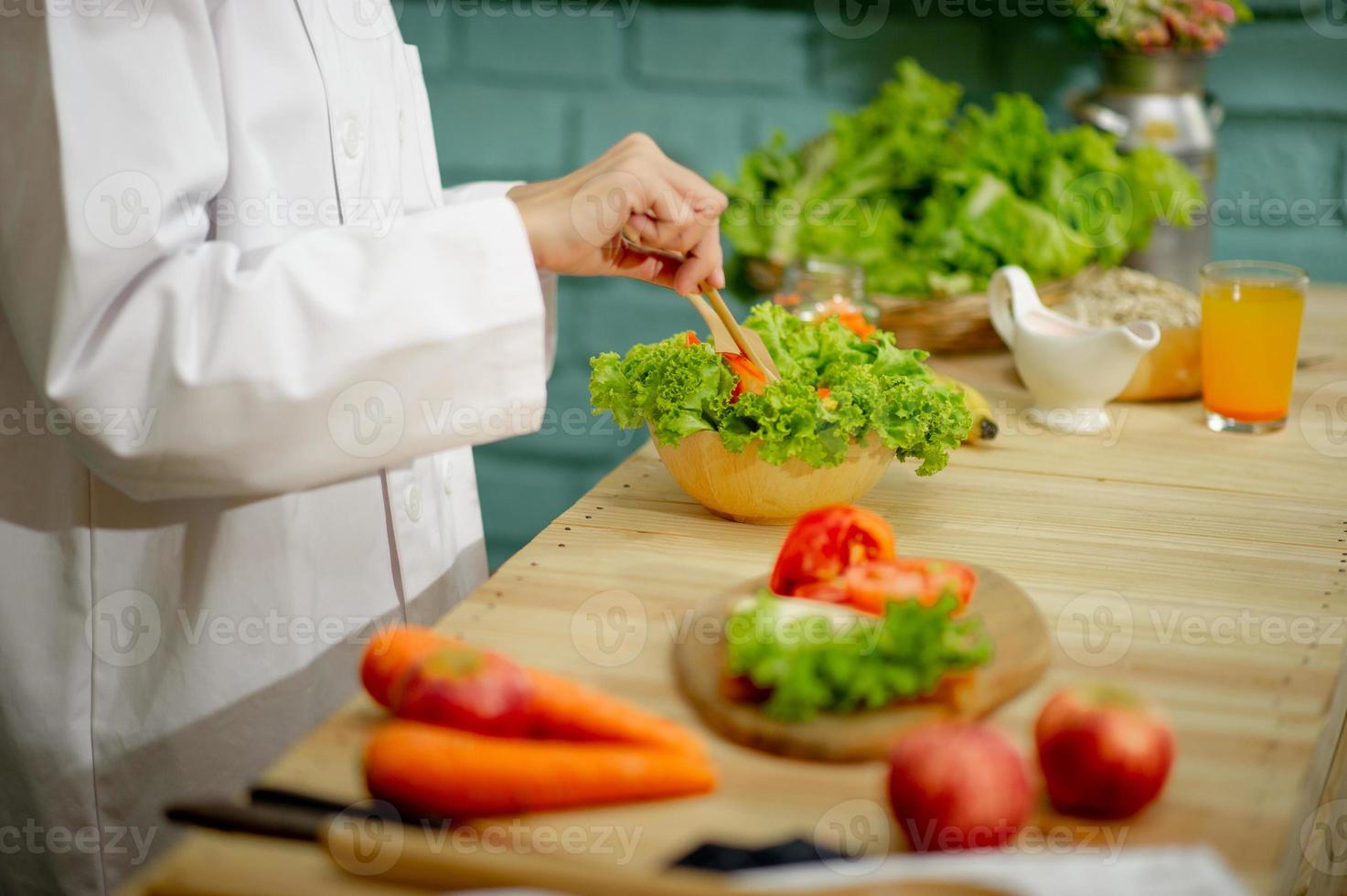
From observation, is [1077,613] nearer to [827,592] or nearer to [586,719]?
[827,592]

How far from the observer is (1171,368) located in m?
1.44

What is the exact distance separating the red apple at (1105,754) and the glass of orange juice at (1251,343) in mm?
754

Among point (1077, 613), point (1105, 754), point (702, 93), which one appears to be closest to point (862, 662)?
point (1105, 754)

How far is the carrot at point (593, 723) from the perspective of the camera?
2.39 ft

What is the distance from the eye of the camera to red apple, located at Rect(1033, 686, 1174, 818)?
0.67 m

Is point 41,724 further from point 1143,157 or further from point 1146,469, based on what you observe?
point 1143,157

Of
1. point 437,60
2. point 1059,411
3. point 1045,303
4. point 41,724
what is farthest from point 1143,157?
point 41,724

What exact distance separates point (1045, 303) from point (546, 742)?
1.16 m

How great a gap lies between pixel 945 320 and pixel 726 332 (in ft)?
1.71

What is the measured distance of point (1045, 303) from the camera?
1.68 meters

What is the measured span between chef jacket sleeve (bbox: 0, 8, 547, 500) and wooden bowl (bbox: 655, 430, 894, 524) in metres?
0.22

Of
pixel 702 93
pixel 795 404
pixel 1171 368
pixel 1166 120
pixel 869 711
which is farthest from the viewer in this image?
pixel 702 93

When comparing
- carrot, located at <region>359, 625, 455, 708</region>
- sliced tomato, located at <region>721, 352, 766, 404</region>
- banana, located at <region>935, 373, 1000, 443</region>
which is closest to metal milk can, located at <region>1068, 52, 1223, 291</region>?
banana, located at <region>935, 373, 1000, 443</region>
